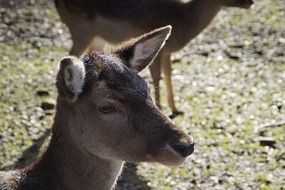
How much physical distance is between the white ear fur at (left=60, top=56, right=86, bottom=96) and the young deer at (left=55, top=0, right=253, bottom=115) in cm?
399

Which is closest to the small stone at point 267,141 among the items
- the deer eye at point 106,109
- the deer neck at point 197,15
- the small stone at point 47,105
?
the deer neck at point 197,15

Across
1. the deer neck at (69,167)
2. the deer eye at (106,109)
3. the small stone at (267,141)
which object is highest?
the deer eye at (106,109)

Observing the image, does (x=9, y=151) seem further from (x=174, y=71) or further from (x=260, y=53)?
(x=260, y=53)

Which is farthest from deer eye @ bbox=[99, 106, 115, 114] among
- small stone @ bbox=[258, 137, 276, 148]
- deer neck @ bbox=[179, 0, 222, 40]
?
deer neck @ bbox=[179, 0, 222, 40]

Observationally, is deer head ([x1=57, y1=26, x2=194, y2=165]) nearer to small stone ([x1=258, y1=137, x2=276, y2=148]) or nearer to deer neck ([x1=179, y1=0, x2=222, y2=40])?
small stone ([x1=258, y1=137, x2=276, y2=148])

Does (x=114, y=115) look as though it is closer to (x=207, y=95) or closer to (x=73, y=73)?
(x=73, y=73)

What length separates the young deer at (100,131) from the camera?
158 inches

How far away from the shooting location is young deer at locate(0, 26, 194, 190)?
400 centimetres

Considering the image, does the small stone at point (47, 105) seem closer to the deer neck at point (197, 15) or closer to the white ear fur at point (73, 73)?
the deer neck at point (197, 15)

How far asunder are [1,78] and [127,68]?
4.72 metres

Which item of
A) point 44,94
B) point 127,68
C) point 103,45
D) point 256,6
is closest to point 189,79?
point 103,45

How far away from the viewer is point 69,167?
4.35 metres

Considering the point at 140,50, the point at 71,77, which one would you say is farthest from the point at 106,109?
the point at 140,50

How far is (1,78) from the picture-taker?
28.5ft
